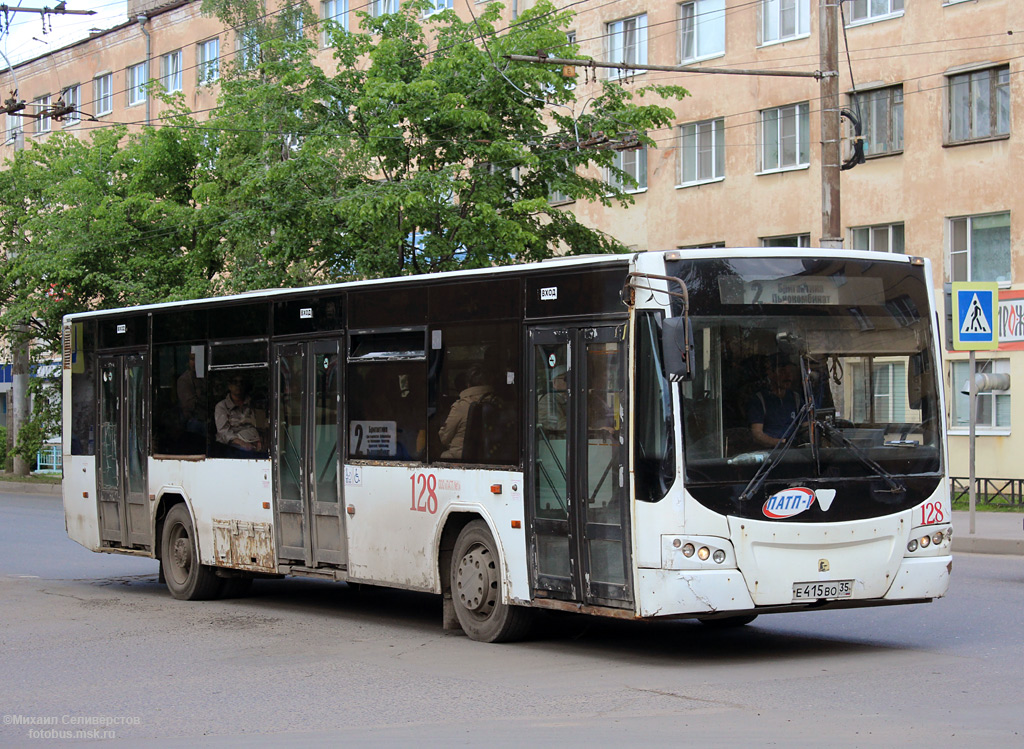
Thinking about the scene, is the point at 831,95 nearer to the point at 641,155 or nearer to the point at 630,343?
the point at 630,343

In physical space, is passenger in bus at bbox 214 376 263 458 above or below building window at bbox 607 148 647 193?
below

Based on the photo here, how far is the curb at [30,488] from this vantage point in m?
39.2

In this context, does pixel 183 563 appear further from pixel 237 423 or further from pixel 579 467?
pixel 579 467

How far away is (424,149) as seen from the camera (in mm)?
27125

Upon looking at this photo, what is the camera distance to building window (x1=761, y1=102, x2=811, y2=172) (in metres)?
33.9

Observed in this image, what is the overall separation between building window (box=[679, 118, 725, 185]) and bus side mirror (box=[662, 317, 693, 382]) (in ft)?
88.7

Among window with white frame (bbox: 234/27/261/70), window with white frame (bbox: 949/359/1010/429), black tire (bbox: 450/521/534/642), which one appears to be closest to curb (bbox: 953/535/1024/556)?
black tire (bbox: 450/521/534/642)

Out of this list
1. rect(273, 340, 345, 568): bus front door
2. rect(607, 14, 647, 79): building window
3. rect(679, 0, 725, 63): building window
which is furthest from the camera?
rect(607, 14, 647, 79): building window

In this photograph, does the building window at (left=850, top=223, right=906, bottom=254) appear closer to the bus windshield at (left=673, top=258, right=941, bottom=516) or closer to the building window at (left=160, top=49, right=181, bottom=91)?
the bus windshield at (left=673, top=258, right=941, bottom=516)

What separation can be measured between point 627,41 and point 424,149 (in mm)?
12070

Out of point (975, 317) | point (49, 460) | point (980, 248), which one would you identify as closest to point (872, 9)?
point (980, 248)

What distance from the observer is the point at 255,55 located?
3950 centimetres

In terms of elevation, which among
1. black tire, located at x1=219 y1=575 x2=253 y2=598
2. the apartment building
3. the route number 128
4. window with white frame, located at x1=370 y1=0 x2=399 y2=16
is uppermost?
window with white frame, located at x1=370 y1=0 x2=399 y2=16

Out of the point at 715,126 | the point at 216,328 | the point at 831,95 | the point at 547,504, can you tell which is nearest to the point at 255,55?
the point at 715,126
